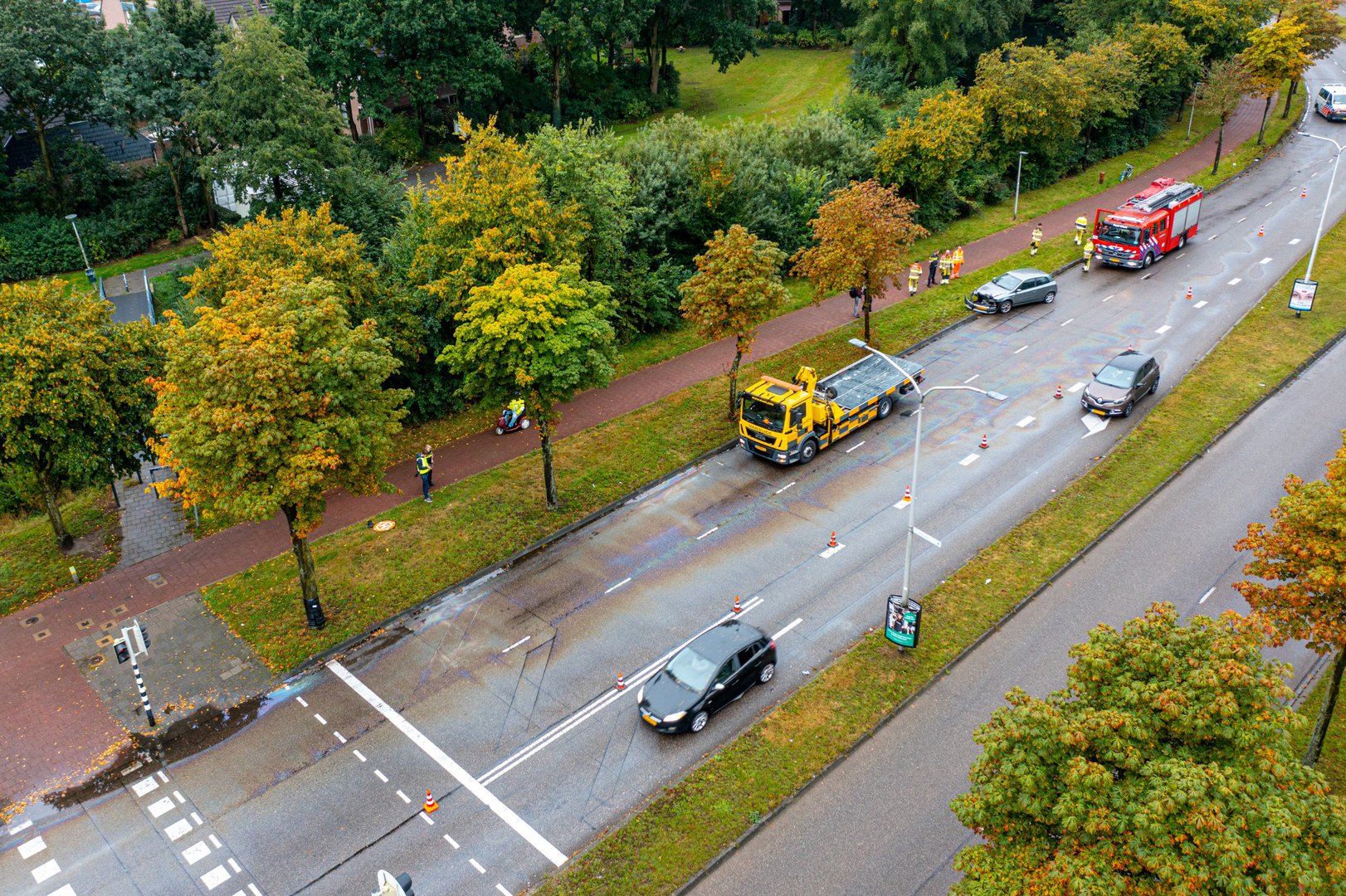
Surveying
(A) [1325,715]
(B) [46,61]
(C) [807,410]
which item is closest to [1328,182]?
(C) [807,410]

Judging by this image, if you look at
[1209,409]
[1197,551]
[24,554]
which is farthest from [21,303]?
[1209,409]

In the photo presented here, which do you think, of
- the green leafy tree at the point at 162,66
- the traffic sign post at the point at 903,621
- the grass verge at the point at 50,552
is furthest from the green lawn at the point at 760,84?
the traffic sign post at the point at 903,621

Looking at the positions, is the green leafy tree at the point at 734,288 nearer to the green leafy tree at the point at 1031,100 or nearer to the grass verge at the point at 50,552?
the grass verge at the point at 50,552

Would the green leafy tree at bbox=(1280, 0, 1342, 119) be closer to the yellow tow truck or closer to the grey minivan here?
the grey minivan

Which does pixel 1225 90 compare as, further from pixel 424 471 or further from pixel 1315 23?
pixel 424 471

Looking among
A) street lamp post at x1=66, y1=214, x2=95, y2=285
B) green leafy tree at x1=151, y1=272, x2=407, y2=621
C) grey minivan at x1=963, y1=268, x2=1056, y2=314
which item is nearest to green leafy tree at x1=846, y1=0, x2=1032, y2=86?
grey minivan at x1=963, y1=268, x2=1056, y2=314

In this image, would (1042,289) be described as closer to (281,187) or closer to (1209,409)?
(1209,409)
